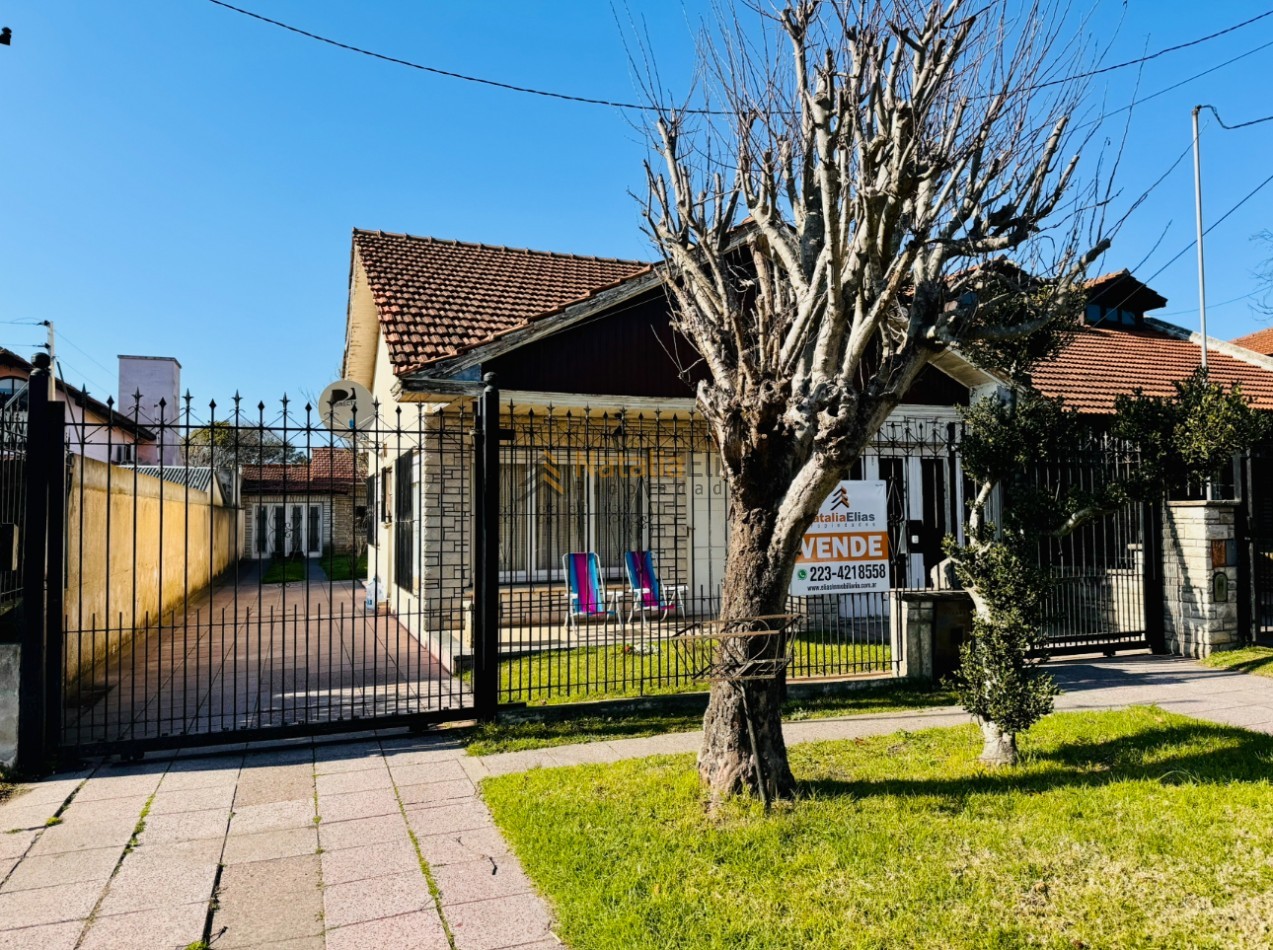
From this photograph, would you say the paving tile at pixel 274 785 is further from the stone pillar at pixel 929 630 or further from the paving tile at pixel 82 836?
the stone pillar at pixel 929 630

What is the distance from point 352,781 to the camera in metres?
5.11

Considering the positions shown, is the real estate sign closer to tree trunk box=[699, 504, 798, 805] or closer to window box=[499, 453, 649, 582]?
window box=[499, 453, 649, 582]

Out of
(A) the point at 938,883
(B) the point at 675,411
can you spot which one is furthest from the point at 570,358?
(A) the point at 938,883

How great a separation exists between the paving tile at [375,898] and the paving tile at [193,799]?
1.46 m

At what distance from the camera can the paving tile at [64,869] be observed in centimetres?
368

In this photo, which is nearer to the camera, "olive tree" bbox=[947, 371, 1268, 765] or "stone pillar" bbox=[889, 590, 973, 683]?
"olive tree" bbox=[947, 371, 1268, 765]

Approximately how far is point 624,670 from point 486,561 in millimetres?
2003

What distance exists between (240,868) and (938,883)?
3.32 meters

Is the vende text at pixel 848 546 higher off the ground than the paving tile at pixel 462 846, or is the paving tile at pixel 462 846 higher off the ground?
the vende text at pixel 848 546

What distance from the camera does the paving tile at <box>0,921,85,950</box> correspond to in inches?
124

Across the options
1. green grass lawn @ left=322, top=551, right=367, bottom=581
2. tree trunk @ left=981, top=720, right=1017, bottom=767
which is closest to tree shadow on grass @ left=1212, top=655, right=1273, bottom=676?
tree trunk @ left=981, top=720, right=1017, bottom=767

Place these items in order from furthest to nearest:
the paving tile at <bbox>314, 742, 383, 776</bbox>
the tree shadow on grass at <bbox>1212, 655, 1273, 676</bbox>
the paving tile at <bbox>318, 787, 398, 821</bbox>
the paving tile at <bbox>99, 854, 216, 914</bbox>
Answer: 1. the tree shadow on grass at <bbox>1212, 655, 1273, 676</bbox>
2. the paving tile at <bbox>314, 742, 383, 776</bbox>
3. the paving tile at <bbox>318, 787, 398, 821</bbox>
4. the paving tile at <bbox>99, 854, 216, 914</bbox>

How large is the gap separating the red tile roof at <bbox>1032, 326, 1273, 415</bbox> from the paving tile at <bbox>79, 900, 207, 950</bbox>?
12715 millimetres

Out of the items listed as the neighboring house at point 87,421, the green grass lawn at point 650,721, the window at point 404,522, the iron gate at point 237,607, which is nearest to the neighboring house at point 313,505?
the neighboring house at point 87,421
